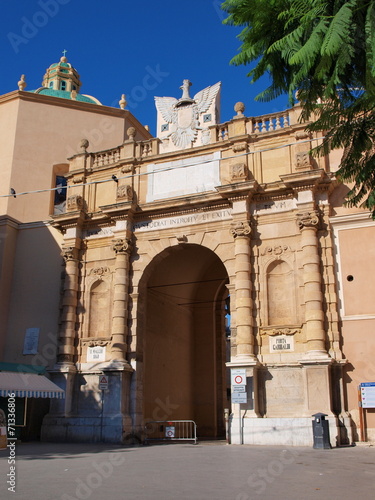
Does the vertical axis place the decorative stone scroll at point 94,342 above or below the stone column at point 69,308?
below

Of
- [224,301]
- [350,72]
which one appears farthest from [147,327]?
[350,72]

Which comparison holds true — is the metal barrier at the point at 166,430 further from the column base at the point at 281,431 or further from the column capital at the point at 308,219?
the column capital at the point at 308,219

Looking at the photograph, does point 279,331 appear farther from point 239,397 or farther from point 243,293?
point 239,397

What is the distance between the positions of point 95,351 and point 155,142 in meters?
9.36

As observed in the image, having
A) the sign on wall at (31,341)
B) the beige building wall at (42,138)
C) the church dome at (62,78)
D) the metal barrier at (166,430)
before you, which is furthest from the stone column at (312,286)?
the church dome at (62,78)

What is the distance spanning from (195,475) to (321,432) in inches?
270

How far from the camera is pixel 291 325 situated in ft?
63.9

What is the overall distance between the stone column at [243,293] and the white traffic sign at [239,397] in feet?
4.02

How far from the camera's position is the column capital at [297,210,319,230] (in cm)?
1973

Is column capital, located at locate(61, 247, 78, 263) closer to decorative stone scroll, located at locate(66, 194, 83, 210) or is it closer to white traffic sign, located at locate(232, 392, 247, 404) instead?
decorative stone scroll, located at locate(66, 194, 83, 210)

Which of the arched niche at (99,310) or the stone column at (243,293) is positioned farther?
the arched niche at (99,310)

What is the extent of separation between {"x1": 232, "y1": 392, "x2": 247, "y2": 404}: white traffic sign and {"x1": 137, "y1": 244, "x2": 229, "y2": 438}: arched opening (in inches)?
206

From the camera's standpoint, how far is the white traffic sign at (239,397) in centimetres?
1834

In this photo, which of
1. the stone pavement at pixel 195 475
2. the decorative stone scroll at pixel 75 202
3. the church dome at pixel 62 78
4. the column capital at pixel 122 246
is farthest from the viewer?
the church dome at pixel 62 78
